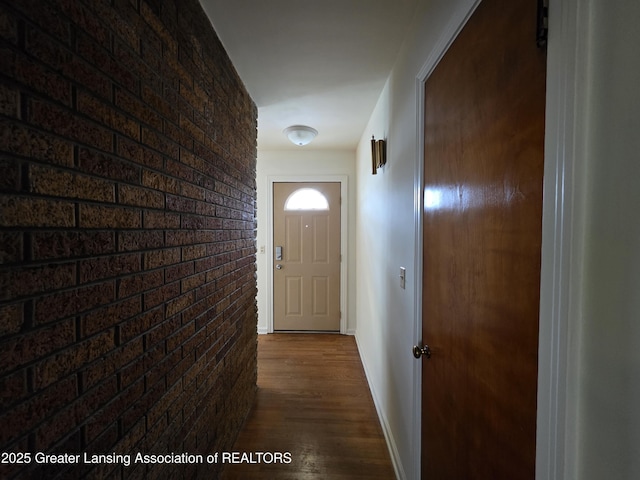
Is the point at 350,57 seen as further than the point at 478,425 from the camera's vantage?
Yes

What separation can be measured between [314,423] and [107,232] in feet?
6.10

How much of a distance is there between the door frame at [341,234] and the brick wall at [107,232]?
2135 mm

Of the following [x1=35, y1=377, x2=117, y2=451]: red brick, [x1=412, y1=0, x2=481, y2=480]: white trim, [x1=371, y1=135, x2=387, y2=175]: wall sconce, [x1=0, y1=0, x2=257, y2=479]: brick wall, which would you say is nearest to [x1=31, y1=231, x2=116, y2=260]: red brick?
[x1=0, y1=0, x2=257, y2=479]: brick wall

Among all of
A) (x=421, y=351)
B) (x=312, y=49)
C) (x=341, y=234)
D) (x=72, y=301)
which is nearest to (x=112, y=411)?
(x=72, y=301)

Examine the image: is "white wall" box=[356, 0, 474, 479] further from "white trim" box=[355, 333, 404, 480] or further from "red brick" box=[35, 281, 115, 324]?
"red brick" box=[35, 281, 115, 324]

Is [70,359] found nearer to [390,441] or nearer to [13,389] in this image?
[13,389]

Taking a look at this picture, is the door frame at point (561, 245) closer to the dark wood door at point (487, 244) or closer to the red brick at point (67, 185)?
the dark wood door at point (487, 244)

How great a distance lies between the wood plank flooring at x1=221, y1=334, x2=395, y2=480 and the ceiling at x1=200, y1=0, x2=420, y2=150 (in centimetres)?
240

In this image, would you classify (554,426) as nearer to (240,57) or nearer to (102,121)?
(102,121)

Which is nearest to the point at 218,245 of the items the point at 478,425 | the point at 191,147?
the point at 191,147

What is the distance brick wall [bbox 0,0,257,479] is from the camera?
0.53 metres

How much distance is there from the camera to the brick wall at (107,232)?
0.53m

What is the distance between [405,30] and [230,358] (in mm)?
2067

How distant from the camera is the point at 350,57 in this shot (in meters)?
1.64
